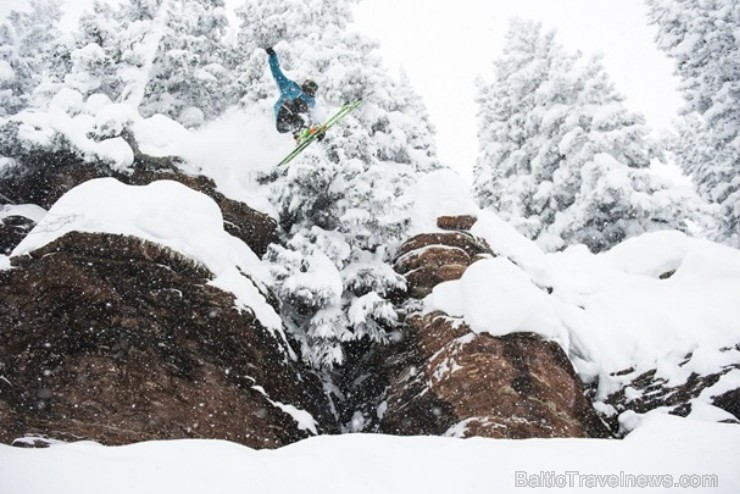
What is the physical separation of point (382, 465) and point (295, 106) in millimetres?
10953

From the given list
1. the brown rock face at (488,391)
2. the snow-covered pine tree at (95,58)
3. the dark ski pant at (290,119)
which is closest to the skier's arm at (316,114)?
the dark ski pant at (290,119)

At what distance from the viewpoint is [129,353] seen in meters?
7.37

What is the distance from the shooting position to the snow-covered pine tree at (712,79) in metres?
19.1

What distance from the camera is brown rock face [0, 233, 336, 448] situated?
22.8 ft

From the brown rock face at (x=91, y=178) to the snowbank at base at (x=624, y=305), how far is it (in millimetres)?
4825

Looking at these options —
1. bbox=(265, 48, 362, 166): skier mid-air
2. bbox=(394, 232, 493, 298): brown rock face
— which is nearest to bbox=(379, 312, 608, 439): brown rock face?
bbox=(394, 232, 493, 298): brown rock face

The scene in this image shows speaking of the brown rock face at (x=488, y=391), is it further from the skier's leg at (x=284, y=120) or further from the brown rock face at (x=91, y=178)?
the skier's leg at (x=284, y=120)

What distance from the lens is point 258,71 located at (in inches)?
719

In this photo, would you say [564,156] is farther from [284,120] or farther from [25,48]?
[25,48]

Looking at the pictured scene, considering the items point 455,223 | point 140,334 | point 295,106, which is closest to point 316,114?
point 295,106

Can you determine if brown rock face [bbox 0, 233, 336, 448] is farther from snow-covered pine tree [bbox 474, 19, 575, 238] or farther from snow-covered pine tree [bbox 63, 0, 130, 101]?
snow-covered pine tree [bbox 474, 19, 575, 238]

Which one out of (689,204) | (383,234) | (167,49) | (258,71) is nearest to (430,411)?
(383,234)

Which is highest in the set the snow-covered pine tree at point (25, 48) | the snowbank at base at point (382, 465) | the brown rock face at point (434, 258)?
the snow-covered pine tree at point (25, 48)

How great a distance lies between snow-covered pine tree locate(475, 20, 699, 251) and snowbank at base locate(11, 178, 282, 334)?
1355 centimetres
